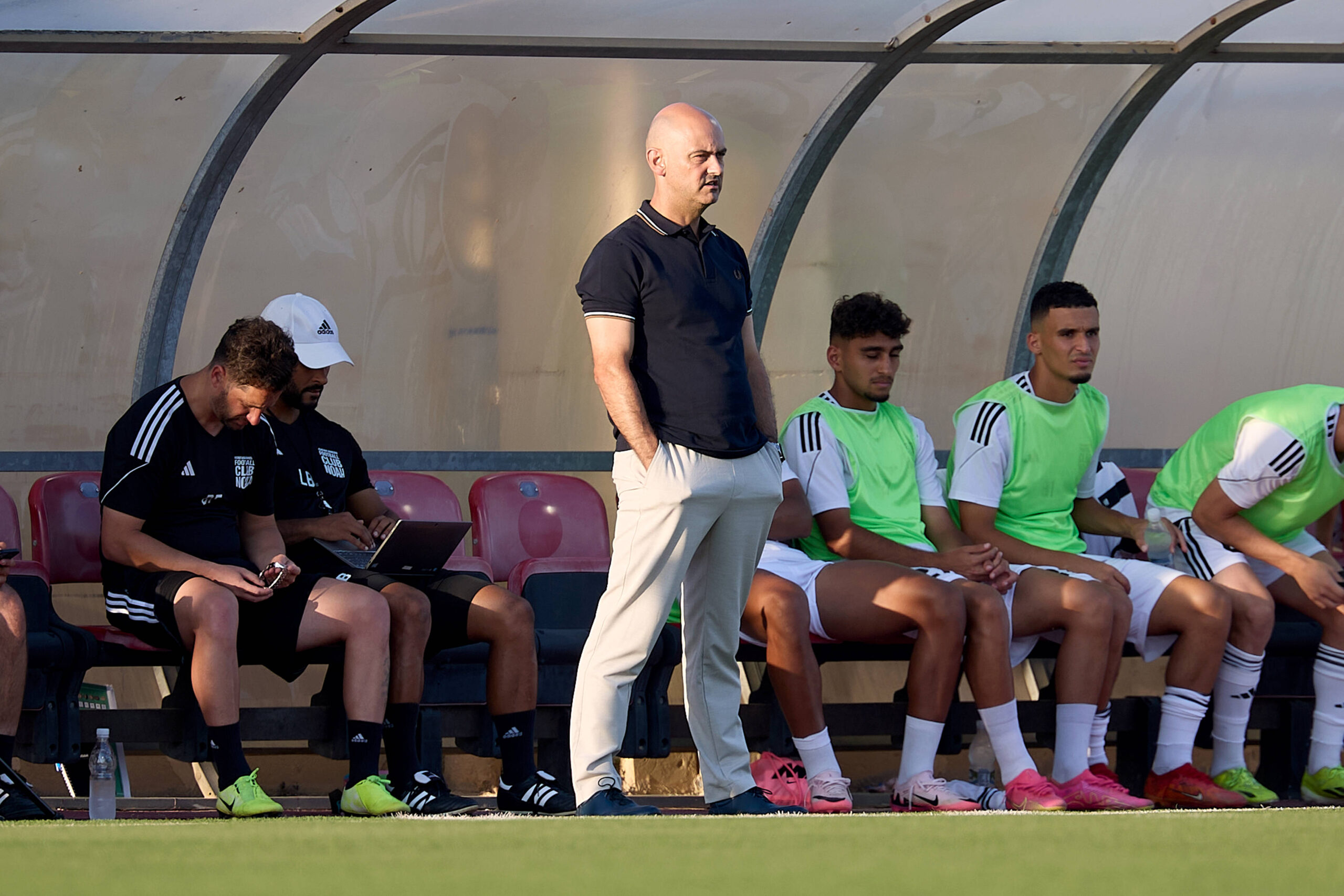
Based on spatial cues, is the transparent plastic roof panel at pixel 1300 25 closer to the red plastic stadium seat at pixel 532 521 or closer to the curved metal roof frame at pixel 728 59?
the curved metal roof frame at pixel 728 59

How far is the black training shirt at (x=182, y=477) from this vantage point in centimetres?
462

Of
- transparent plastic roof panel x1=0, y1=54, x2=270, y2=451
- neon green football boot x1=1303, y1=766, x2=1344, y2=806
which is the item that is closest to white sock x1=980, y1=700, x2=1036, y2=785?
neon green football boot x1=1303, y1=766, x2=1344, y2=806

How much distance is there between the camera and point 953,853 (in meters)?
2.93

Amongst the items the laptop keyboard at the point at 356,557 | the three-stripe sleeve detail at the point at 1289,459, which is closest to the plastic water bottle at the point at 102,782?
the laptop keyboard at the point at 356,557

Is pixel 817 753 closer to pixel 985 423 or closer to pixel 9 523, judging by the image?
pixel 985 423

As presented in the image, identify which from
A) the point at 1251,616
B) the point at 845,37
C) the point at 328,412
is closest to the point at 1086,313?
the point at 1251,616

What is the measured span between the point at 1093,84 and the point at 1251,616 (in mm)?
2596

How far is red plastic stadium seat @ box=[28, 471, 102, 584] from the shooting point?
5207 millimetres

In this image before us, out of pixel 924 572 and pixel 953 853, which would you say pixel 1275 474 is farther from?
pixel 953 853

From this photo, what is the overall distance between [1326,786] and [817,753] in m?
1.80

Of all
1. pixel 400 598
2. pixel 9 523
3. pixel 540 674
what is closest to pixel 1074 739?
pixel 540 674

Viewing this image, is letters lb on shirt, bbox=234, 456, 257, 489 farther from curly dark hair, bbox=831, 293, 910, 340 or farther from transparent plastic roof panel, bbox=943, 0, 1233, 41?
transparent plastic roof panel, bbox=943, 0, 1233, 41

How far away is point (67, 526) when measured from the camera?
526 cm

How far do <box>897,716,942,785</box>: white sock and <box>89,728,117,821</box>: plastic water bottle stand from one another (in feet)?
7.58
